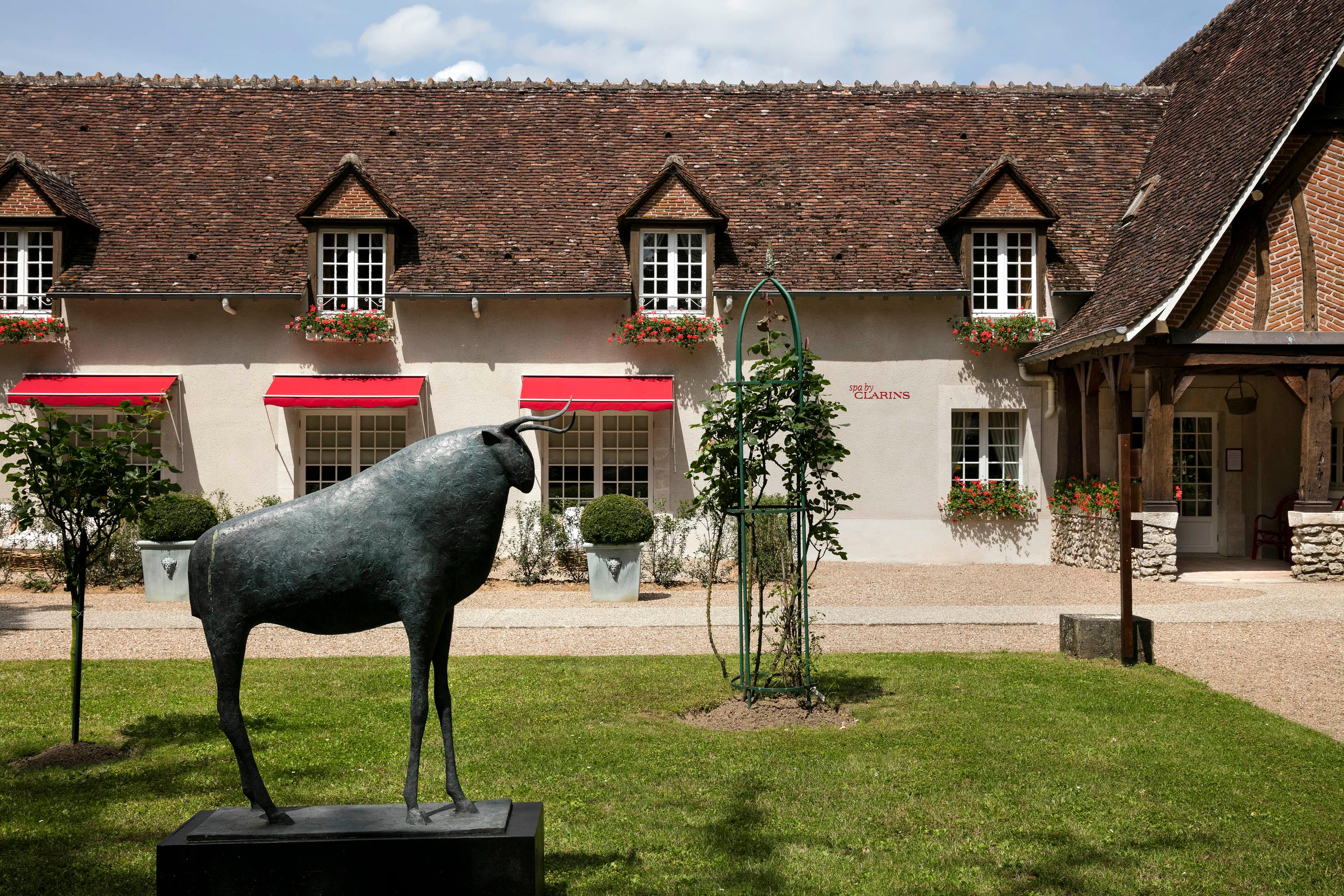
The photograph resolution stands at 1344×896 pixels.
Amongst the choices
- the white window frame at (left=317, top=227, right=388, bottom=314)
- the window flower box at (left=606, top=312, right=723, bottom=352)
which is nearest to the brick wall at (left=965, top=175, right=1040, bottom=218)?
the window flower box at (left=606, top=312, right=723, bottom=352)

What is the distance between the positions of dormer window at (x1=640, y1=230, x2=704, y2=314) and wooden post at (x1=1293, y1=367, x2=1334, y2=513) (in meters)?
9.27

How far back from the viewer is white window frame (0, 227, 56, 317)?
1767 centimetres

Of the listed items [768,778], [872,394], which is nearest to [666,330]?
[872,394]

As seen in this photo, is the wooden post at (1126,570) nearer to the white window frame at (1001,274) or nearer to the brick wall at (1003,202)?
A: the white window frame at (1001,274)

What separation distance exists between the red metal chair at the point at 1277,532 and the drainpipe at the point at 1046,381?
13.6 ft

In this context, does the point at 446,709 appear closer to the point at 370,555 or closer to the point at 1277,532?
the point at 370,555

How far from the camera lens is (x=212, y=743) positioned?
714 centimetres

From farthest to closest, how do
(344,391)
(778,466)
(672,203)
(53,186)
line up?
1. (53,186)
2. (672,203)
3. (344,391)
4. (778,466)

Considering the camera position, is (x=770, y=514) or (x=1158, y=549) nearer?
(x=770, y=514)

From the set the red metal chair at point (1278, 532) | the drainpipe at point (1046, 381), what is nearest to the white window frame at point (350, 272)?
the drainpipe at point (1046, 381)

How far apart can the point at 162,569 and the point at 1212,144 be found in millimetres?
16904

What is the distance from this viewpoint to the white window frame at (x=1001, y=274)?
18219 millimetres

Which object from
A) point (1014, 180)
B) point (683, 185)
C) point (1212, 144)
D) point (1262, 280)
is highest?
point (1212, 144)

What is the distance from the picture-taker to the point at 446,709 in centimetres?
459
